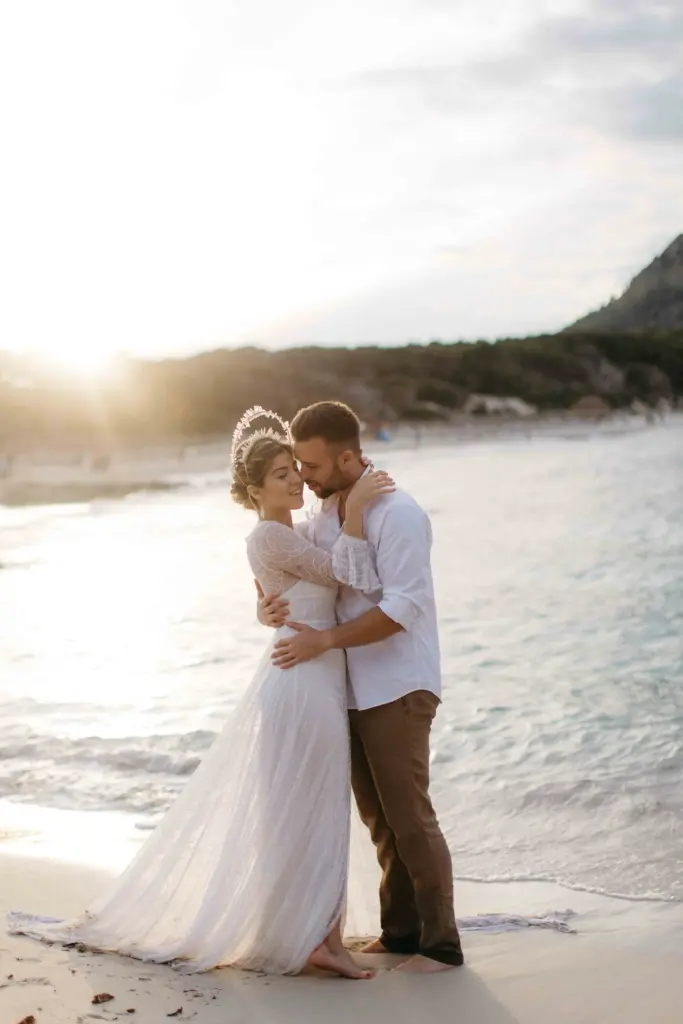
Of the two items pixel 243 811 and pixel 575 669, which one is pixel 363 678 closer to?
pixel 243 811

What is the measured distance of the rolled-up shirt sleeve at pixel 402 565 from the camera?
364 centimetres

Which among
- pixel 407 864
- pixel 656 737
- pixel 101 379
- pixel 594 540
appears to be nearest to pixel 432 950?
pixel 407 864

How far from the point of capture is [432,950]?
12.4ft

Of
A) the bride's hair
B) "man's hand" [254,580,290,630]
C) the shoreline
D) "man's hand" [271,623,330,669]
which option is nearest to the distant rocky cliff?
the shoreline

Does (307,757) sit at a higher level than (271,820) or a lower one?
higher

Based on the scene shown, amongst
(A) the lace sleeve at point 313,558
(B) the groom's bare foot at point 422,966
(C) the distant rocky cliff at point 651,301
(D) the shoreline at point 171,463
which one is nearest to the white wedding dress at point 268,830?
(A) the lace sleeve at point 313,558

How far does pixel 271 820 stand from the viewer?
3713 mm

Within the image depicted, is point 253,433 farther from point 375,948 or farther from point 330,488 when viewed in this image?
point 375,948

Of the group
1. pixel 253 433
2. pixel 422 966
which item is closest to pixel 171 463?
pixel 253 433

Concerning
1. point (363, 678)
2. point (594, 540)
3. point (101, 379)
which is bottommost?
point (594, 540)

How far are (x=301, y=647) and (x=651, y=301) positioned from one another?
139 m

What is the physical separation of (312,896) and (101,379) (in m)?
57.0

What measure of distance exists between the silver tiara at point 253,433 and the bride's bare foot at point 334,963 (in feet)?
4.99

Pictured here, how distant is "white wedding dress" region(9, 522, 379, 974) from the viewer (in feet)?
A: 12.0
